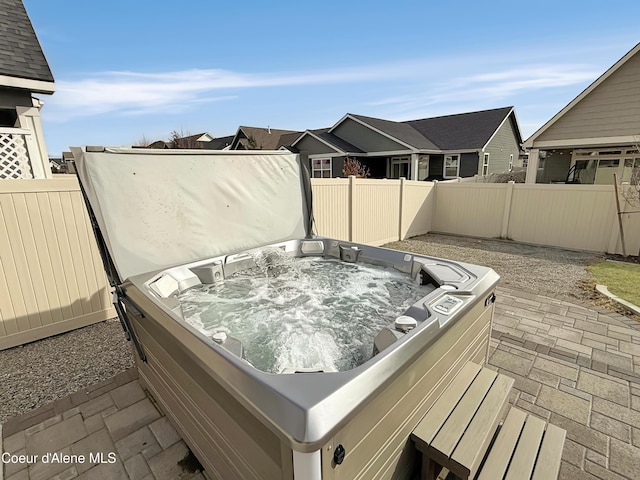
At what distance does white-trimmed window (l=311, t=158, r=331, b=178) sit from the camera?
14.0m

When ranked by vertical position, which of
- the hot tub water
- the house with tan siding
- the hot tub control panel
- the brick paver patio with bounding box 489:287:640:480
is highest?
the house with tan siding

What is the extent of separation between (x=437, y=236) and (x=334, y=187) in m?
3.73

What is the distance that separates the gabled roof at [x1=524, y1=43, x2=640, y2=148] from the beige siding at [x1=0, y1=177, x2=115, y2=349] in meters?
11.1

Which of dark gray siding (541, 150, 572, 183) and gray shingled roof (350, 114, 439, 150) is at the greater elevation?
gray shingled roof (350, 114, 439, 150)

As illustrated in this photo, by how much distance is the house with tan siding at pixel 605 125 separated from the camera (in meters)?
7.47

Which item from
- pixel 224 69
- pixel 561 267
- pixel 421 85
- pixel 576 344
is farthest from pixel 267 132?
pixel 576 344

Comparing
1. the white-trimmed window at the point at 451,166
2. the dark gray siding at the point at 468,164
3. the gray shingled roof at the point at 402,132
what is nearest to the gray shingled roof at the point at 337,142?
the gray shingled roof at the point at 402,132

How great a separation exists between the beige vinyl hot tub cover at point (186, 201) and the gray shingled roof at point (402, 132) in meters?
10.8

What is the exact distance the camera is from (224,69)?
9531 millimetres

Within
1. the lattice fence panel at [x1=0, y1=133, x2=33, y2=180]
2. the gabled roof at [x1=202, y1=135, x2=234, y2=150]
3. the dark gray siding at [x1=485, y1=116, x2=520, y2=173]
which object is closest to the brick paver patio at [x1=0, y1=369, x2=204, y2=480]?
the lattice fence panel at [x1=0, y1=133, x2=33, y2=180]

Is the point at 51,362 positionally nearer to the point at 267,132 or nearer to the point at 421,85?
the point at 421,85

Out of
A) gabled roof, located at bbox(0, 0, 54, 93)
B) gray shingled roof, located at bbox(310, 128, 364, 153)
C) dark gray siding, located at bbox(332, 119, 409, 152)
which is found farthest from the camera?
gray shingled roof, located at bbox(310, 128, 364, 153)

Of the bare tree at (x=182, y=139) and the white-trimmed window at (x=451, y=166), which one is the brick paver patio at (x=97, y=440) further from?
the bare tree at (x=182, y=139)

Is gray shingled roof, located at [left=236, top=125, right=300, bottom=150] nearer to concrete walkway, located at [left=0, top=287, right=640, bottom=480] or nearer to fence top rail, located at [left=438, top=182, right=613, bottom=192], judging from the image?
fence top rail, located at [left=438, top=182, right=613, bottom=192]
